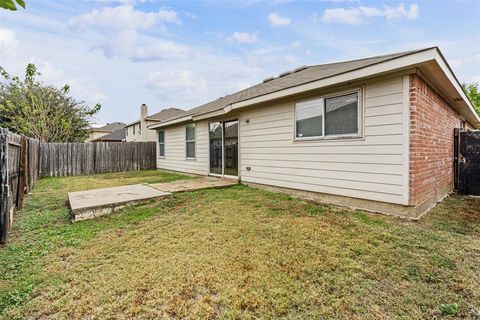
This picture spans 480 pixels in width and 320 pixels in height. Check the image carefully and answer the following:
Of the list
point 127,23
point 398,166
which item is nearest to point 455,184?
point 398,166

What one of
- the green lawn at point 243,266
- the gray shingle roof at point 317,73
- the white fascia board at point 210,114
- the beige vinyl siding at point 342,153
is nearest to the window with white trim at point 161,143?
the white fascia board at point 210,114

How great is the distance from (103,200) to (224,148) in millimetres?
4404

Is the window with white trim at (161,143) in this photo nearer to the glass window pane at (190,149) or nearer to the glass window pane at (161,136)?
the glass window pane at (161,136)

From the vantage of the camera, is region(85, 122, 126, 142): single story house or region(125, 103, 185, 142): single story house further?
region(85, 122, 126, 142): single story house

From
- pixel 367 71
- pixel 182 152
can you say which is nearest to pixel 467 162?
pixel 367 71

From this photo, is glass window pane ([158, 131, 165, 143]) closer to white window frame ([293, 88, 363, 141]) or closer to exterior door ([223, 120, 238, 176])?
exterior door ([223, 120, 238, 176])

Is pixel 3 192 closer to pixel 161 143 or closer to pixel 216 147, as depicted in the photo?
pixel 216 147

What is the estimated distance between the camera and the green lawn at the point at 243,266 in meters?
2.06

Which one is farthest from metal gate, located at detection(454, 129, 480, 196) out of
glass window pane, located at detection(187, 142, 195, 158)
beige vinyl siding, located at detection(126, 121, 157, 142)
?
beige vinyl siding, located at detection(126, 121, 157, 142)

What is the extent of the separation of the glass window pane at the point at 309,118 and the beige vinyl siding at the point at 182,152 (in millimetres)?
4538

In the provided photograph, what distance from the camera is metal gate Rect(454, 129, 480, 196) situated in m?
6.79

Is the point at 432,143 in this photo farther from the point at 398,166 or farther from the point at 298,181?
the point at 298,181

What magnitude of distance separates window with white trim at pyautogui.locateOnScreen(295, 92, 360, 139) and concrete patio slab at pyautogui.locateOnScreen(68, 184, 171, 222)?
3.71 metres

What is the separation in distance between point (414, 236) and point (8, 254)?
5480 mm
